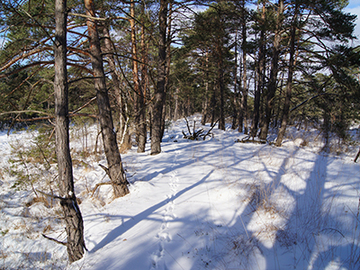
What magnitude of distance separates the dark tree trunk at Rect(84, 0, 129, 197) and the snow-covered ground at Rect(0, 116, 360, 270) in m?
0.43

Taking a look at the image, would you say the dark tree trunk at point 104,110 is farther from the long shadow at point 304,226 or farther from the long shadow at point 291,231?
the long shadow at point 304,226

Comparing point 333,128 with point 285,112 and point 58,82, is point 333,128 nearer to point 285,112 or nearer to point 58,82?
point 285,112

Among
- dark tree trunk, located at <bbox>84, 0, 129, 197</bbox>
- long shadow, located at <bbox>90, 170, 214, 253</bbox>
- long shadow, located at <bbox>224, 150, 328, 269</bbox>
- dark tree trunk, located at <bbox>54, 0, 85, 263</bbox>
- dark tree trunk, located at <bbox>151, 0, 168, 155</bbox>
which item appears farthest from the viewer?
dark tree trunk, located at <bbox>151, 0, 168, 155</bbox>

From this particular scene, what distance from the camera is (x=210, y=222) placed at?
9.79 ft

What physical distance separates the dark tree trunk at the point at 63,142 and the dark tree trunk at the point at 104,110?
1273mm

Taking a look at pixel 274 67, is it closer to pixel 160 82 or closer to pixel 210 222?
pixel 160 82

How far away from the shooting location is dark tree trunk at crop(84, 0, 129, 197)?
397 centimetres

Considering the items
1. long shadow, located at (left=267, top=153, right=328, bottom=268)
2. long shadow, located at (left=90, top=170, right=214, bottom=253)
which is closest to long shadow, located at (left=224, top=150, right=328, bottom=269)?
long shadow, located at (left=267, top=153, right=328, bottom=268)

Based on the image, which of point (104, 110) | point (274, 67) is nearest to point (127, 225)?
point (104, 110)

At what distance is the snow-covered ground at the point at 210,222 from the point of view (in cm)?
232

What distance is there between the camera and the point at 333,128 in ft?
35.7

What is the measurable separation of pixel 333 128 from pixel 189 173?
10.8 metres

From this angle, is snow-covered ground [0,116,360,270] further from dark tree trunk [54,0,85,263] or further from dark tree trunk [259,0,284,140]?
dark tree trunk [259,0,284,140]

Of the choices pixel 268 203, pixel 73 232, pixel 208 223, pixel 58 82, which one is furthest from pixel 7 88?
pixel 268 203
